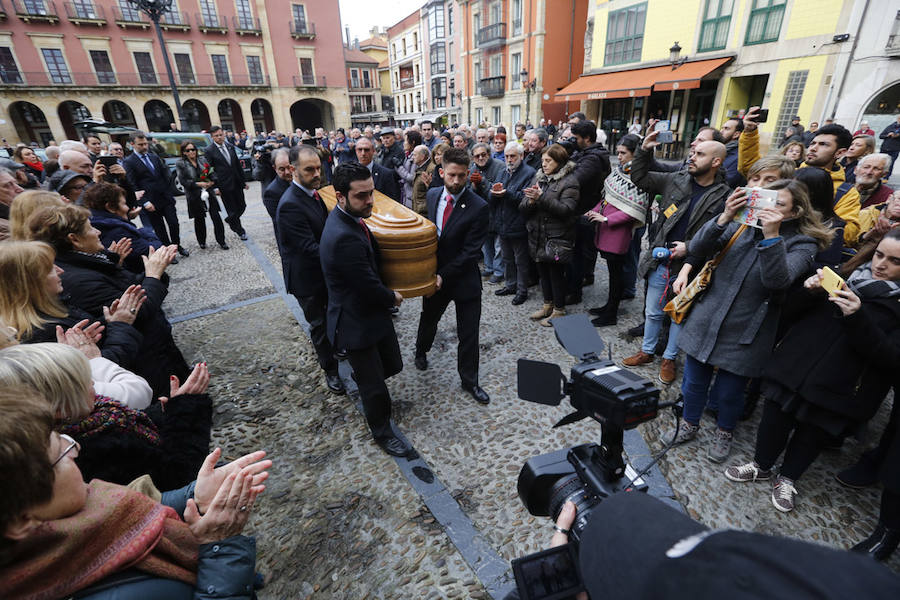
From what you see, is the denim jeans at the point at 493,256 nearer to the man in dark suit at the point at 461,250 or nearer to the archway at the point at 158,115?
the man in dark suit at the point at 461,250

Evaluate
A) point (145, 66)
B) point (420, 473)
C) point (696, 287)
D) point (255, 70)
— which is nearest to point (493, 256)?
point (696, 287)

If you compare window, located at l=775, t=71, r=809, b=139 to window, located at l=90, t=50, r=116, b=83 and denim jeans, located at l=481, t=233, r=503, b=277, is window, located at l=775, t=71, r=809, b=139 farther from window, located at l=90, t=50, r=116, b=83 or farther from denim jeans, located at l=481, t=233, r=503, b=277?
window, located at l=90, t=50, r=116, b=83

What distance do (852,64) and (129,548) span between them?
18.3 m

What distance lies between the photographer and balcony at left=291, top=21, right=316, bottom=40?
3278 cm

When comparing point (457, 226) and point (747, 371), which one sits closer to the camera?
point (747, 371)

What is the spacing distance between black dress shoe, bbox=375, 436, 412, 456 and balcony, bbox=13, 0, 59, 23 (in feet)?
129

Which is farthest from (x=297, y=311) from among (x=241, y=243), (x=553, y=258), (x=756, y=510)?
(x=756, y=510)

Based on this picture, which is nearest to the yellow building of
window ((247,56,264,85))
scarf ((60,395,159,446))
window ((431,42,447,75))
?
scarf ((60,395,159,446))

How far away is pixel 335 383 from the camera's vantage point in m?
3.86

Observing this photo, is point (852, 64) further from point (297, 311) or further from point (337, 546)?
point (337, 546)

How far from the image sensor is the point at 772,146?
14734mm

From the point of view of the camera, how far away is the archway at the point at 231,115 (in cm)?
3419

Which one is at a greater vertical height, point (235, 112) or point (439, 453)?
point (235, 112)

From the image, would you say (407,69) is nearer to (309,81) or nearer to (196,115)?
(309,81)
